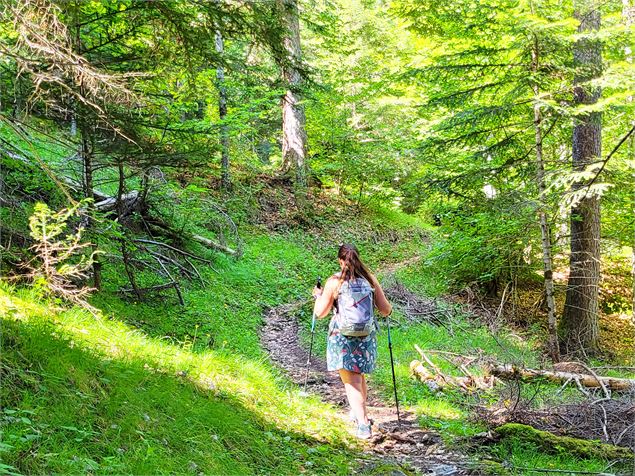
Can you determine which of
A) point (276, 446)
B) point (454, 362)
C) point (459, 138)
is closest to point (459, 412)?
point (454, 362)

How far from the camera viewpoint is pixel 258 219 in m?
15.8

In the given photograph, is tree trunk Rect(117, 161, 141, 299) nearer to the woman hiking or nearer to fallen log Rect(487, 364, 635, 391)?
the woman hiking

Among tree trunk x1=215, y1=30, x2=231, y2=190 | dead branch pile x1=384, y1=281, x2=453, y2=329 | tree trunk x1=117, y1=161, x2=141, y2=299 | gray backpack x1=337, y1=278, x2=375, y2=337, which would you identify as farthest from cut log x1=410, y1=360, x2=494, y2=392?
tree trunk x1=215, y1=30, x2=231, y2=190

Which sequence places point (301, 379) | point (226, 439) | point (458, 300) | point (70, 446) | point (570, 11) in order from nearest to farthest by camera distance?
point (70, 446) < point (226, 439) < point (301, 379) < point (570, 11) < point (458, 300)

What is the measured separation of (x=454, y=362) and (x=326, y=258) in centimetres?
763

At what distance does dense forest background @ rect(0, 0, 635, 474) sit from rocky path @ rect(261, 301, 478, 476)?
34cm

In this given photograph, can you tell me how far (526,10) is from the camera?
7.83 meters

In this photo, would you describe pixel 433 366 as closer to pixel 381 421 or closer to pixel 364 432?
pixel 381 421

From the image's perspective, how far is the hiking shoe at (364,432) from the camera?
5074 millimetres

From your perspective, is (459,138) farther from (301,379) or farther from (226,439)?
(226,439)

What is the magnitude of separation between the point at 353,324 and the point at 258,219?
10984 mm

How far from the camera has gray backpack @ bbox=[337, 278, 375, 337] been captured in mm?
5191

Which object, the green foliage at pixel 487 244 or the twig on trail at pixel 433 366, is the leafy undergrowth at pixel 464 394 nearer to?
the twig on trail at pixel 433 366

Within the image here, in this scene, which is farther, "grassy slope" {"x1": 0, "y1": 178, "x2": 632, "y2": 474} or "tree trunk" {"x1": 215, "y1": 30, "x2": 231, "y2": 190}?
"tree trunk" {"x1": 215, "y1": 30, "x2": 231, "y2": 190}
